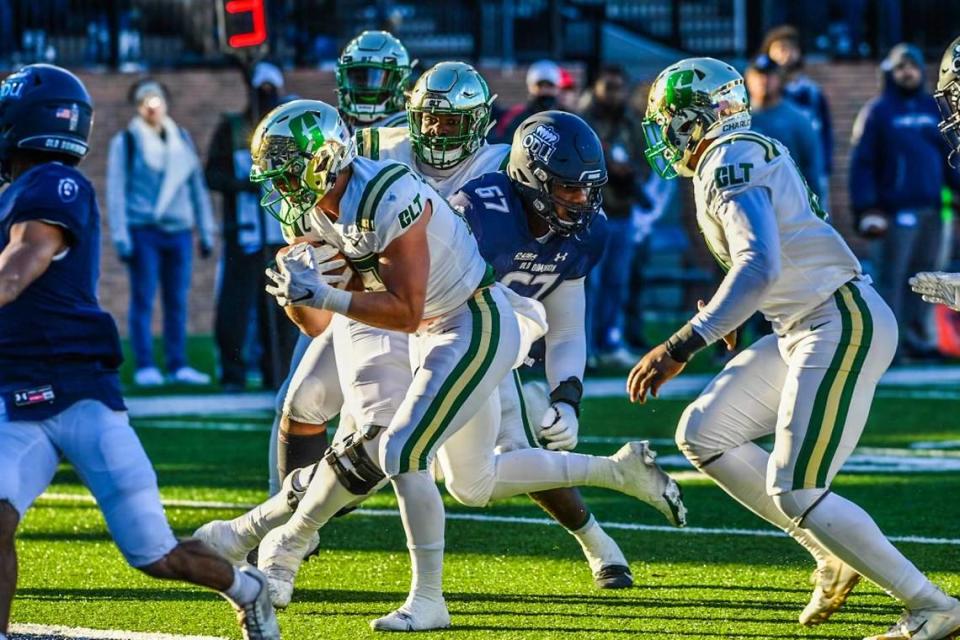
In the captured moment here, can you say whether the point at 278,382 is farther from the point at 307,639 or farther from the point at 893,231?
the point at 893,231

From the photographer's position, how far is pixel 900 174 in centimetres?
1282

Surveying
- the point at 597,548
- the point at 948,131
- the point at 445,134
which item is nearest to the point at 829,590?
the point at 597,548

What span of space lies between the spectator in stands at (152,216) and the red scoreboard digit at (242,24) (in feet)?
8.59

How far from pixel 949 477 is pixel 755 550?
205 centimetres

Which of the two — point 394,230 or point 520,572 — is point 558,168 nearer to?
point 394,230

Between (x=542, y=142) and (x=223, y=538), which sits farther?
(x=542, y=142)

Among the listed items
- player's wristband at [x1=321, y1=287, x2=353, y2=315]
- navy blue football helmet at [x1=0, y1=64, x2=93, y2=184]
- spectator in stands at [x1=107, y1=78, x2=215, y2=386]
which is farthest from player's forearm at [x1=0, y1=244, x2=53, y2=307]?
spectator in stands at [x1=107, y1=78, x2=215, y2=386]

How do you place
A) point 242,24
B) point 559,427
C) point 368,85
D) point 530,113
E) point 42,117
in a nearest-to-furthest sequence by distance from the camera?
point 42,117 → point 559,427 → point 368,85 → point 242,24 → point 530,113

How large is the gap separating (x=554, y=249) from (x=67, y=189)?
1.94m

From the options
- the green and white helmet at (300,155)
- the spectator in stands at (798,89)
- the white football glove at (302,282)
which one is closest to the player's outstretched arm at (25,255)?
the white football glove at (302,282)

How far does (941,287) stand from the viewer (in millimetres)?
5238

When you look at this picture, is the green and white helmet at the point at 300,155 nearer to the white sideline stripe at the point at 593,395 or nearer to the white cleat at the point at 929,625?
the white cleat at the point at 929,625

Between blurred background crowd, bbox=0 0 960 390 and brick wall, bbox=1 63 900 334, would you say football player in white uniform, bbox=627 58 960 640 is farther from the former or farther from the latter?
brick wall, bbox=1 63 900 334

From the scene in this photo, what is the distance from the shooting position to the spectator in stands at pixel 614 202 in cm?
1308
